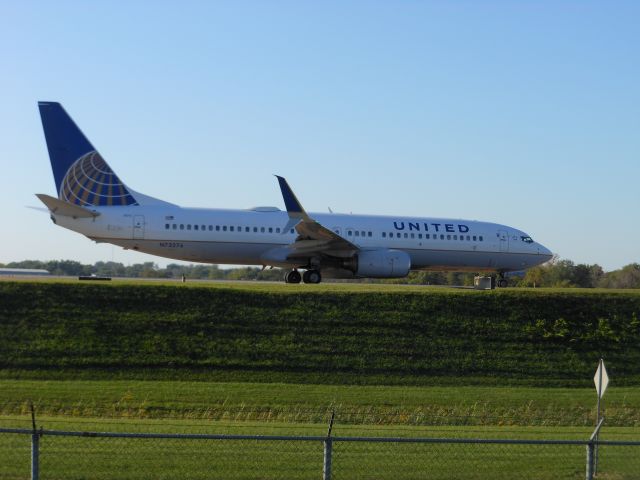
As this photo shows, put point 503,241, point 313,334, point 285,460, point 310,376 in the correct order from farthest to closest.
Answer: point 503,241, point 313,334, point 310,376, point 285,460

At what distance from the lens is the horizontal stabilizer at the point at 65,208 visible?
107 ft

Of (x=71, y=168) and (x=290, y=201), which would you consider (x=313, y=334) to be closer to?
(x=290, y=201)

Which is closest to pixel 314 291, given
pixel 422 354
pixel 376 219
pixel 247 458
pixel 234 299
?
pixel 234 299

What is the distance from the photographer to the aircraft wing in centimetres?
3316

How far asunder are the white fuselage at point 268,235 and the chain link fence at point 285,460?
2054 centimetres

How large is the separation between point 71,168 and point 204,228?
5.60 meters

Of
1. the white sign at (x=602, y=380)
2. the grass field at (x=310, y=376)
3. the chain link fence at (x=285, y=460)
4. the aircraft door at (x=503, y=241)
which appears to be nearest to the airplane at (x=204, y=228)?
the grass field at (x=310, y=376)

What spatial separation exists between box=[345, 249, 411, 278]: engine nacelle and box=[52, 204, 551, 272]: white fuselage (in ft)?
6.96

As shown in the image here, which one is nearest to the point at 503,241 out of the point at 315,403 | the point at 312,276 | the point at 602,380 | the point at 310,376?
the point at 312,276

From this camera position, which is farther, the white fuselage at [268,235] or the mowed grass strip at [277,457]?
the white fuselage at [268,235]

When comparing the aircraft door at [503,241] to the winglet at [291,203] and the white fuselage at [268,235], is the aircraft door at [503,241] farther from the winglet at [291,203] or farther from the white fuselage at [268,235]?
the winglet at [291,203]

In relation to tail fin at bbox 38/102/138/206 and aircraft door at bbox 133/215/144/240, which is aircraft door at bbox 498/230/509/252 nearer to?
aircraft door at bbox 133/215/144/240

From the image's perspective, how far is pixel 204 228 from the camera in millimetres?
35094

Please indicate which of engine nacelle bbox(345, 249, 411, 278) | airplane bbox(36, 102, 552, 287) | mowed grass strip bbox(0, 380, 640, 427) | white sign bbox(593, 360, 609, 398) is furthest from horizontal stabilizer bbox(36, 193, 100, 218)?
white sign bbox(593, 360, 609, 398)
